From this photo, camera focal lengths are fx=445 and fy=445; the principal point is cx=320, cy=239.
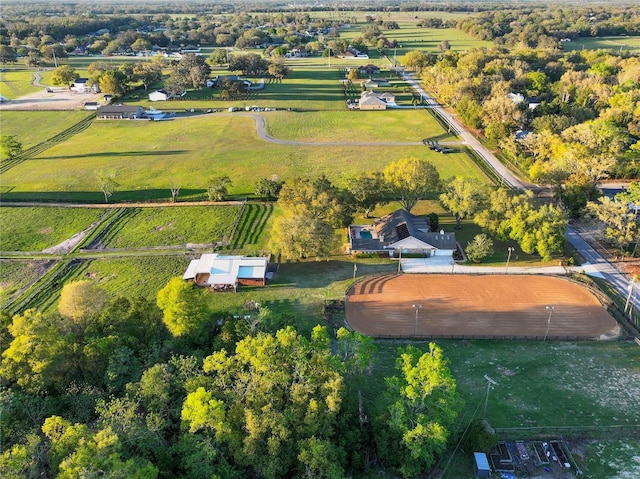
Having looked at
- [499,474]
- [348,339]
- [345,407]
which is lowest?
[499,474]

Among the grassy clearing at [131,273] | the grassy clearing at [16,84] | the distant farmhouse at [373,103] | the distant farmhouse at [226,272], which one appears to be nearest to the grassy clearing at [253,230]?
the distant farmhouse at [226,272]

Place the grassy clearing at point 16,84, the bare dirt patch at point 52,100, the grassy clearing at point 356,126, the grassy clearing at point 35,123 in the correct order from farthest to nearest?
the grassy clearing at point 16,84
the bare dirt patch at point 52,100
the grassy clearing at point 356,126
the grassy clearing at point 35,123

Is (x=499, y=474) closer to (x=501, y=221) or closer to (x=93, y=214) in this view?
(x=501, y=221)

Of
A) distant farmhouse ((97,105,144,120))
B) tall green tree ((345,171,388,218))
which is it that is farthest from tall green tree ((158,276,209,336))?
distant farmhouse ((97,105,144,120))

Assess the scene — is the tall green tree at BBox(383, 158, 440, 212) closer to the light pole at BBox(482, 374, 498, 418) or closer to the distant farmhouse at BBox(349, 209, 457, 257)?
the distant farmhouse at BBox(349, 209, 457, 257)

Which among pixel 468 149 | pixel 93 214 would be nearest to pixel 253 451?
pixel 93 214

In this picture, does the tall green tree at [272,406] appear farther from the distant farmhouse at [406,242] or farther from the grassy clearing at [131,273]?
the distant farmhouse at [406,242]
